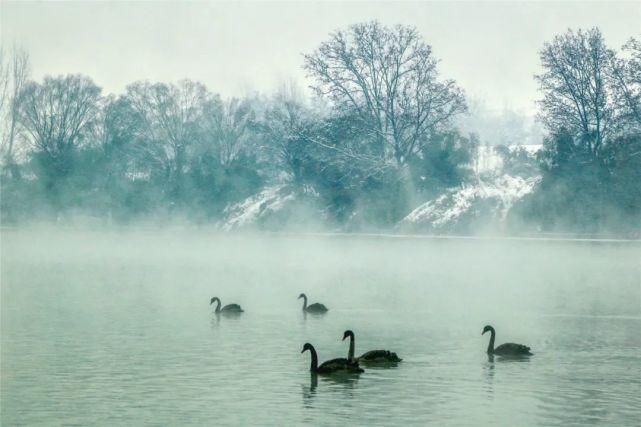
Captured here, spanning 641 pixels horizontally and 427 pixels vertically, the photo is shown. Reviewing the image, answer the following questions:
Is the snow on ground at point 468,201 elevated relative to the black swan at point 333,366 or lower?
elevated

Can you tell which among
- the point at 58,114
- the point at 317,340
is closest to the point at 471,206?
the point at 58,114

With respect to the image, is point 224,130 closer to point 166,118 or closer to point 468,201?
point 166,118

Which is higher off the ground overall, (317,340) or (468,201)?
(468,201)

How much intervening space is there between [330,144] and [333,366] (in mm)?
73262

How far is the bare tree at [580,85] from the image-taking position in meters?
85.4

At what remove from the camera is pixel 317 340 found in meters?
31.2

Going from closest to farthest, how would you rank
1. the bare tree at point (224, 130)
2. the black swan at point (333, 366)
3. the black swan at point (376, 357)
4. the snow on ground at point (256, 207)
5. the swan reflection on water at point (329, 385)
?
the swan reflection on water at point (329, 385) < the black swan at point (333, 366) < the black swan at point (376, 357) < the snow on ground at point (256, 207) < the bare tree at point (224, 130)

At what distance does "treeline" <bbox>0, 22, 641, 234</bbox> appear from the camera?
84.2m

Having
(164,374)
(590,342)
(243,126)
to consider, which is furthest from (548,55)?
(164,374)

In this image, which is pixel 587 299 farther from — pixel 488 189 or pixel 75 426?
pixel 488 189

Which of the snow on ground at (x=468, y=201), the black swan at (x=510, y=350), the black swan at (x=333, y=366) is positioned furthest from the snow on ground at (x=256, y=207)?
the black swan at (x=333, y=366)

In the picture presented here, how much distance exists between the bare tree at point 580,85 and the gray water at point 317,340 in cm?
2286

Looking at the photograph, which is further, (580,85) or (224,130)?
(224,130)

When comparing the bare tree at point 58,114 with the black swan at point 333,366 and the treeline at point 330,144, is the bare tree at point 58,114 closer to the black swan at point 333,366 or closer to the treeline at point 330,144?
the treeline at point 330,144
